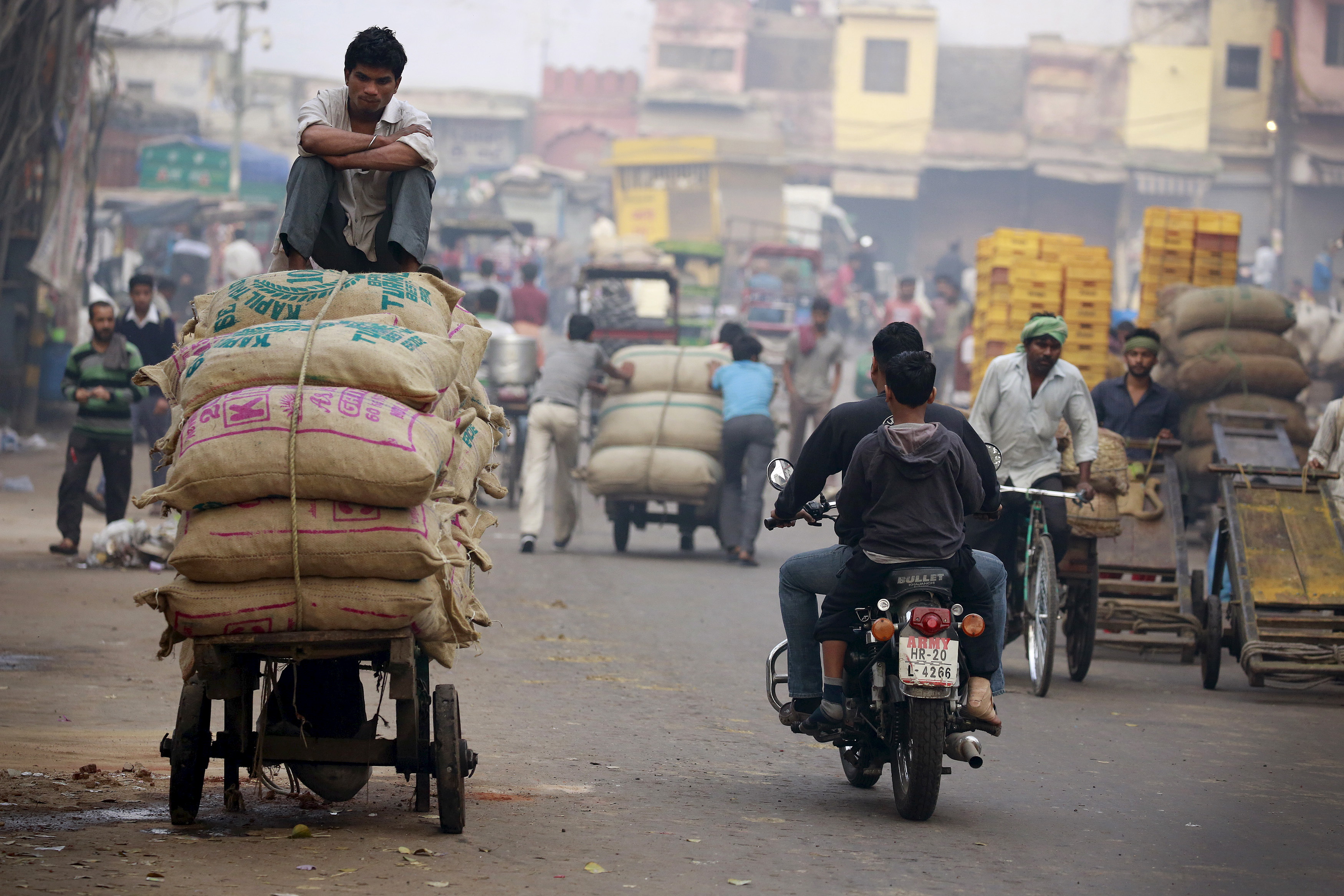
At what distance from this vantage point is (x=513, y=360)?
16781 millimetres

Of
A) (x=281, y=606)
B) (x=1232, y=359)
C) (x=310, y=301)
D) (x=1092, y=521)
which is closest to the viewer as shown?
(x=281, y=606)

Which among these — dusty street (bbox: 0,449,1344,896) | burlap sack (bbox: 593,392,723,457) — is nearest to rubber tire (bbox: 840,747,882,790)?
dusty street (bbox: 0,449,1344,896)

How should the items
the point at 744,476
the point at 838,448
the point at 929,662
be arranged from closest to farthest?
the point at 929,662 → the point at 838,448 → the point at 744,476

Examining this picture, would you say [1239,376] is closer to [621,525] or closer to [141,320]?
[621,525]

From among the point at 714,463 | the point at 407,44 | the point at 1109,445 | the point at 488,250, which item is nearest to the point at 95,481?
the point at 714,463

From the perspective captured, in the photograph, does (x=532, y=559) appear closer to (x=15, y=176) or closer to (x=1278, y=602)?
(x=1278, y=602)

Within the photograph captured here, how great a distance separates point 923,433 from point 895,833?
135cm

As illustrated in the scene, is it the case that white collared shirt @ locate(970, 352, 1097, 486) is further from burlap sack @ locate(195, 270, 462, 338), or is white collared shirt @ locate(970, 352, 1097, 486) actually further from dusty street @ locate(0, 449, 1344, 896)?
burlap sack @ locate(195, 270, 462, 338)

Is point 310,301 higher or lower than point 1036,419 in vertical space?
higher

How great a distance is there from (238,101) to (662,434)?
88.4 feet

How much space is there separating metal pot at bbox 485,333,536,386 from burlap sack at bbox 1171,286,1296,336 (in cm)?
643

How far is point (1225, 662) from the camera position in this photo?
10914 millimetres

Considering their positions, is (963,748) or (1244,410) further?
(1244,410)

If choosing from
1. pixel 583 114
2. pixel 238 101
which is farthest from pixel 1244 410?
pixel 583 114
